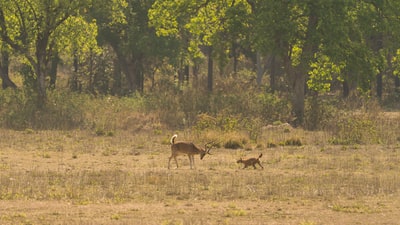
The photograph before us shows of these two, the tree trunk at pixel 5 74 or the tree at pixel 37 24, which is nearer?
the tree at pixel 37 24

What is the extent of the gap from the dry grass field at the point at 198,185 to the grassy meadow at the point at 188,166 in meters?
0.03

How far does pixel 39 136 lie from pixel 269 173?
1366cm

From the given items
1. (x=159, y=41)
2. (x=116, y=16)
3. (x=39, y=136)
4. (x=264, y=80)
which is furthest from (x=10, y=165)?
(x=264, y=80)

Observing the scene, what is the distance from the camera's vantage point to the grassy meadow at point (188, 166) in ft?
49.1

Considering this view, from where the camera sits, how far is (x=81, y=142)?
29578mm

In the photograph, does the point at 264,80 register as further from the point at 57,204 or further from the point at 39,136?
the point at 57,204

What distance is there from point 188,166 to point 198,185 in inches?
152

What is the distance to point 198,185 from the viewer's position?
1823cm

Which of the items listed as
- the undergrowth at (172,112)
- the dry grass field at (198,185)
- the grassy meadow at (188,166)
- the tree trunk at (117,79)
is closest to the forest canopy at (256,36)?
the undergrowth at (172,112)

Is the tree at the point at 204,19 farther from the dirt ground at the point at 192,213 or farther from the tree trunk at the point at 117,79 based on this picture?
the dirt ground at the point at 192,213

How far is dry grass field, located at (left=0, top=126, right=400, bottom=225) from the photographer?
1456cm

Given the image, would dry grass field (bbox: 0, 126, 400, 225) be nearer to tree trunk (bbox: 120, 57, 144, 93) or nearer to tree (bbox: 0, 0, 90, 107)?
tree (bbox: 0, 0, 90, 107)

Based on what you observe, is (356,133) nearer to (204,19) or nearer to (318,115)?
(318,115)

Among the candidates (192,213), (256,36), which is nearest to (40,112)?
(256,36)
